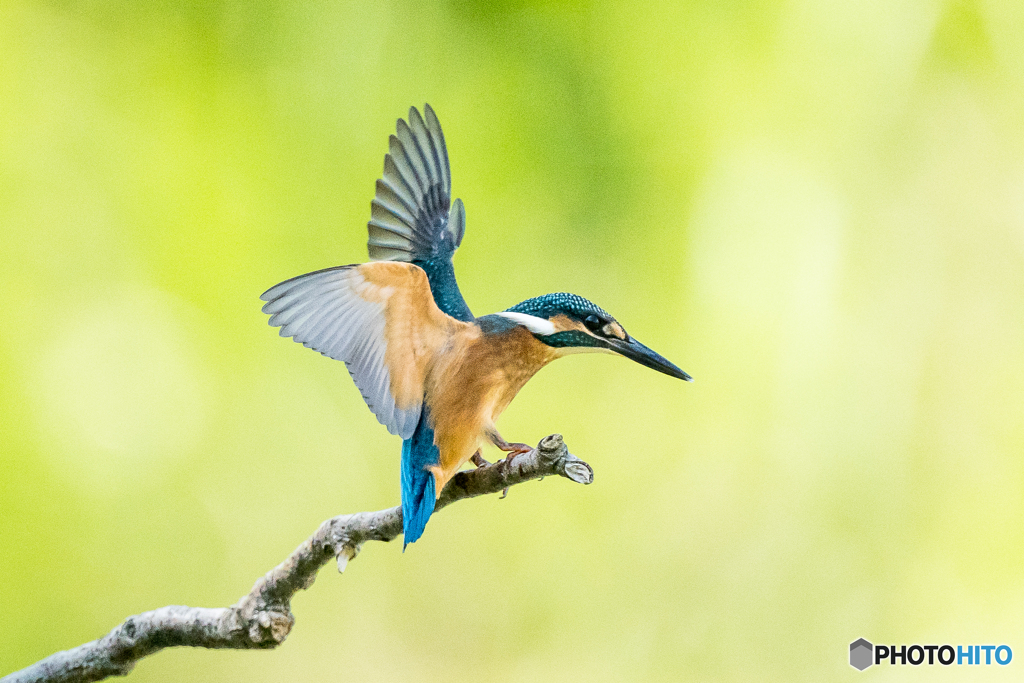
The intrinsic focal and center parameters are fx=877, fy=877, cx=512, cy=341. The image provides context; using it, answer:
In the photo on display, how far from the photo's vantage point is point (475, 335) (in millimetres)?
742

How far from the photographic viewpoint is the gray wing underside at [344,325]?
26.1 inches

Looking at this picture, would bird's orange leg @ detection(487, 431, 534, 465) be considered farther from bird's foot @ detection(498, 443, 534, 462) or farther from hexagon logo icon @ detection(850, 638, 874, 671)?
hexagon logo icon @ detection(850, 638, 874, 671)

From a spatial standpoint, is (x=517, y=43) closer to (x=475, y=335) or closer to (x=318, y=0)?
(x=318, y=0)

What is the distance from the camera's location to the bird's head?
712 mm

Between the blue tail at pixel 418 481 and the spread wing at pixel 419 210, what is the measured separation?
0.37 feet

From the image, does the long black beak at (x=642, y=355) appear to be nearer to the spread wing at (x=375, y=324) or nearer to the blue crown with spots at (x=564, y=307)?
the blue crown with spots at (x=564, y=307)

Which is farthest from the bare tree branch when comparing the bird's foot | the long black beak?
the long black beak

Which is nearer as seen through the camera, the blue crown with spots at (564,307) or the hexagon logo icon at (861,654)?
the blue crown with spots at (564,307)

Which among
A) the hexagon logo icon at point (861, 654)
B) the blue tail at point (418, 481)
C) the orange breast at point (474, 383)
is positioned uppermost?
the orange breast at point (474, 383)

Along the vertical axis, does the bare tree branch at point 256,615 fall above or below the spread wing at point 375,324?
below

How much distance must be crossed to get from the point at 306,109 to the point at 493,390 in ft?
2.66

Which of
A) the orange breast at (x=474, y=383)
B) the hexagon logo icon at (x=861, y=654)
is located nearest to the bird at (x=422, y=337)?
the orange breast at (x=474, y=383)

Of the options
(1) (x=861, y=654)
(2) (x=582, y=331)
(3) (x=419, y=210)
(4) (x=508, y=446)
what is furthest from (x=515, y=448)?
(1) (x=861, y=654)

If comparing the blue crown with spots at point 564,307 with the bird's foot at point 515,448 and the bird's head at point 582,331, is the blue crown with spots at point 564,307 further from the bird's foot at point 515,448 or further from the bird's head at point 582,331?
the bird's foot at point 515,448
